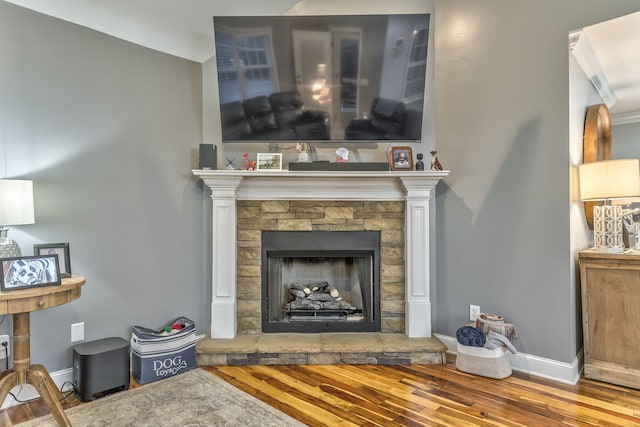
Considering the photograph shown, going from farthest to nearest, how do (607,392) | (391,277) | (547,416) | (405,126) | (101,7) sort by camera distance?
(391,277), (405,126), (101,7), (607,392), (547,416)

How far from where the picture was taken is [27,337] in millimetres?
1888

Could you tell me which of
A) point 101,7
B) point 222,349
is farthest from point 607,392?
point 101,7

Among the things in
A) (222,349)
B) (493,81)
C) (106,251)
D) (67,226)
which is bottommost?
(222,349)

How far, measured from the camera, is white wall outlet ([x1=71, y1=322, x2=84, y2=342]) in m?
2.31

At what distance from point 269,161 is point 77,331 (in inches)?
67.8

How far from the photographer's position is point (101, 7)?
241 cm

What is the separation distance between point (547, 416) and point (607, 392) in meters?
0.60

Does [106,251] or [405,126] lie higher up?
[405,126]

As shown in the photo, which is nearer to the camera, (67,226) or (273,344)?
(67,226)

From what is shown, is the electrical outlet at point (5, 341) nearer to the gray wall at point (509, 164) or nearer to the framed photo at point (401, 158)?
the framed photo at point (401, 158)

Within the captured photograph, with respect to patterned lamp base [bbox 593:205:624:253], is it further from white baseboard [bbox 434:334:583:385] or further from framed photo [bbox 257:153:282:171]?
framed photo [bbox 257:153:282:171]

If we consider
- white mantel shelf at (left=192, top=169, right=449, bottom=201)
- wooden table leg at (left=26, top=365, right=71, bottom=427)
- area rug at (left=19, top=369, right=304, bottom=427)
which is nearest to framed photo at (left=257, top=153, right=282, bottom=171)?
white mantel shelf at (left=192, top=169, right=449, bottom=201)

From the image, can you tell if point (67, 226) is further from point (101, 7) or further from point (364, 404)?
point (364, 404)

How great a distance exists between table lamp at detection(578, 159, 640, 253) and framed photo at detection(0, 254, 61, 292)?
127 inches
